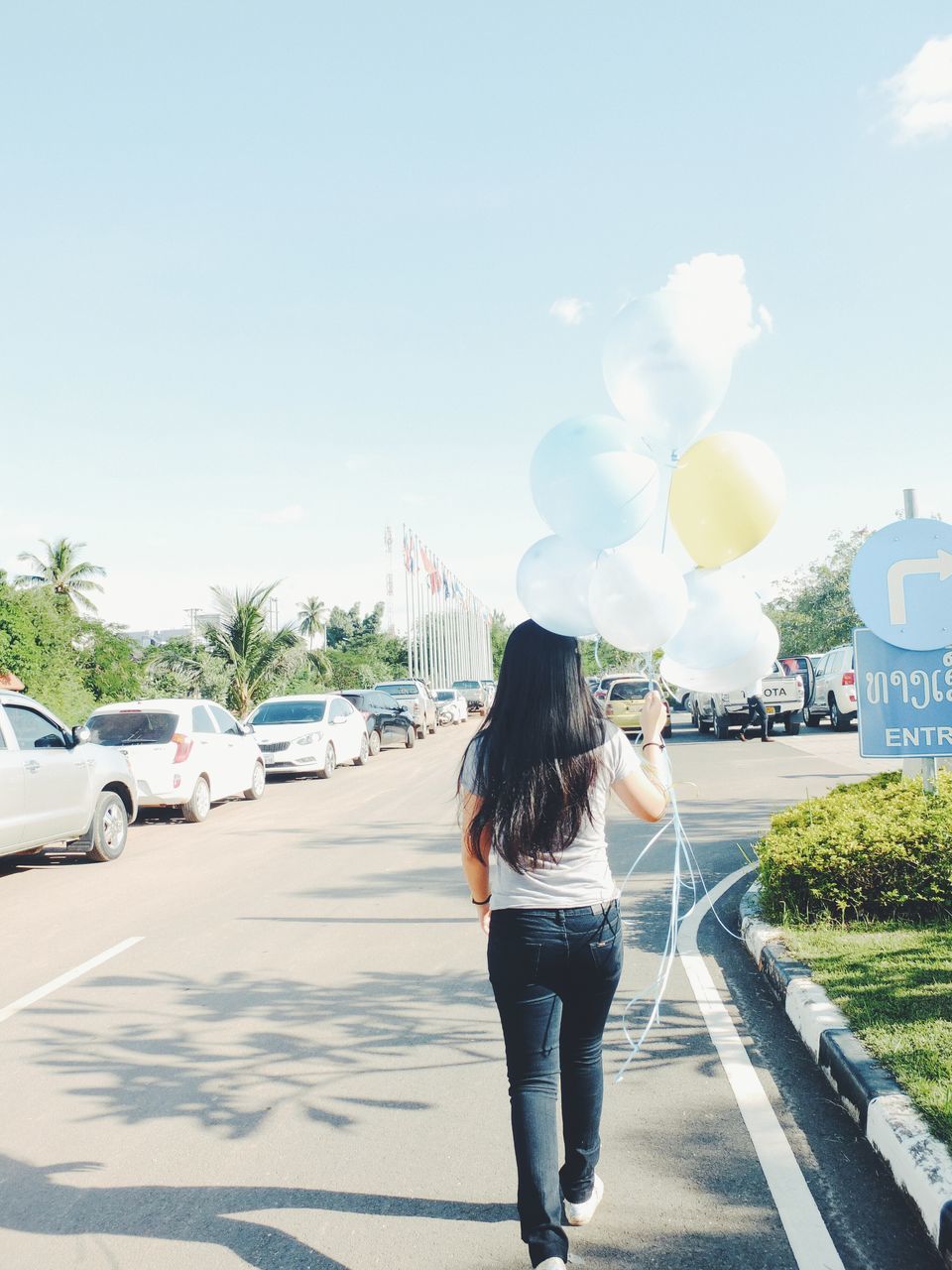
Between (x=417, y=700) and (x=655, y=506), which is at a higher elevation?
(x=655, y=506)

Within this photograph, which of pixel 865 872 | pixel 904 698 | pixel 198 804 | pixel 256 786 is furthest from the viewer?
pixel 256 786

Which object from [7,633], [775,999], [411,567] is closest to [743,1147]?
[775,999]

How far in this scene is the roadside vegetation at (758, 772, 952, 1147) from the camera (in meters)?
4.82

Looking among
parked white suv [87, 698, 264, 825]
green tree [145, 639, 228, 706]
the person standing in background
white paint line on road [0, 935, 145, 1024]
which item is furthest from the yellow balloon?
green tree [145, 639, 228, 706]

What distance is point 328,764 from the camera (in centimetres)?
1844

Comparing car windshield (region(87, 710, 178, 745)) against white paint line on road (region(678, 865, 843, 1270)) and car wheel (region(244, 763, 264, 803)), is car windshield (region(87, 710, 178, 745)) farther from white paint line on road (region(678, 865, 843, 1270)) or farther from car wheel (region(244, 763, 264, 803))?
white paint line on road (region(678, 865, 843, 1270))

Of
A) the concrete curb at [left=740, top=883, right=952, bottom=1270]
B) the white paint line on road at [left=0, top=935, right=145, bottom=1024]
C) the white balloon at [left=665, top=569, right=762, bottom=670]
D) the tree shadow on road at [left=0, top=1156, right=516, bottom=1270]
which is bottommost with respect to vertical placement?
the tree shadow on road at [left=0, top=1156, right=516, bottom=1270]

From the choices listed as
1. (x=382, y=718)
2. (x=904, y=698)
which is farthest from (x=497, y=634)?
(x=904, y=698)

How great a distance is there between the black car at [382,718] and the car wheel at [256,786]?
25.8 feet

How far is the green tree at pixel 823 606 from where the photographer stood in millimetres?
44438

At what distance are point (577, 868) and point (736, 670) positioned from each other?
1.34 m

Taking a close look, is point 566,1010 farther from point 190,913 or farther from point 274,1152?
point 190,913

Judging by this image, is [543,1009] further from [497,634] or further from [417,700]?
[497,634]

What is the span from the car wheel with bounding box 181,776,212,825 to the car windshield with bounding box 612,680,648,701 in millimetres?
12541
